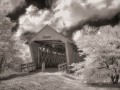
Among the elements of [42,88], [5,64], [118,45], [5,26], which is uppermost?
[5,26]

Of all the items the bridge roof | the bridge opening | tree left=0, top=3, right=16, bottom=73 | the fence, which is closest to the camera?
tree left=0, top=3, right=16, bottom=73

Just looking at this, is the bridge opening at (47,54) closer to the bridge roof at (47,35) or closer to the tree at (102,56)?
the bridge roof at (47,35)

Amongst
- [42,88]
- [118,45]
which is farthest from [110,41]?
[42,88]

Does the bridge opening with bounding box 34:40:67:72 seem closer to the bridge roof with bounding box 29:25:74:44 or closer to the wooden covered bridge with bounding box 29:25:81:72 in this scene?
the wooden covered bridge with bounding box 29:25:81:72

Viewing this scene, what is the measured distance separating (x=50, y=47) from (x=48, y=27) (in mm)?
7315

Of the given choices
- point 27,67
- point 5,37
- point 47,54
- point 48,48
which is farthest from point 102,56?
point 48,48

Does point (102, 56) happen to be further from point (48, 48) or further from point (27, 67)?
point (48, 48)

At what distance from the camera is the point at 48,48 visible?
2777 cm

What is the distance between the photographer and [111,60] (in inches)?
589

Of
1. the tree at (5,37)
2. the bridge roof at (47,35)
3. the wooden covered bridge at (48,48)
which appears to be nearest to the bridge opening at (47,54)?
the wooden covered bridge at (48,48)

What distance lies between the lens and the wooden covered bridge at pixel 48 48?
2169cm

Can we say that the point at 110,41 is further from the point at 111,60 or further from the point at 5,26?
the point at 5,26

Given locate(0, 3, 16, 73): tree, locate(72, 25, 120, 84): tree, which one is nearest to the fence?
locate(0, 3, 16, 73): tree

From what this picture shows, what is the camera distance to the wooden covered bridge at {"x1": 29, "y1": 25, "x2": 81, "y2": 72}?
21.7m
